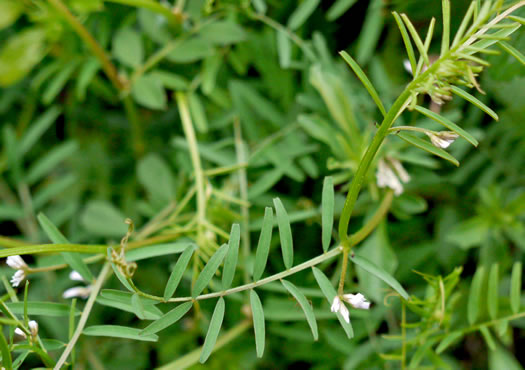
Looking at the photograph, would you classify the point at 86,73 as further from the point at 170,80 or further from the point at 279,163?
the point at 279,163

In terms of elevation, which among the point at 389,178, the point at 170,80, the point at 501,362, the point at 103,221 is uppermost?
the point at 170,80

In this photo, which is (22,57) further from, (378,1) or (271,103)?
(378,1)

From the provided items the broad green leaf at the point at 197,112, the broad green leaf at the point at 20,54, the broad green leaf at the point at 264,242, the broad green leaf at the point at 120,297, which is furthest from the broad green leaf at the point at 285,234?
the broad green leaf at the point at 20,54

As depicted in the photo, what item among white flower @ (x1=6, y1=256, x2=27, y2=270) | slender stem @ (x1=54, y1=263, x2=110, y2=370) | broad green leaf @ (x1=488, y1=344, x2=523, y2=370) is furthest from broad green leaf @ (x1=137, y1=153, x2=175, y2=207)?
broad green leaf @ (x1=488, y1=344, x2=523, y2=370)

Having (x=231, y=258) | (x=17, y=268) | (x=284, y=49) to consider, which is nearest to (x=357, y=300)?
(x=231, y=258)

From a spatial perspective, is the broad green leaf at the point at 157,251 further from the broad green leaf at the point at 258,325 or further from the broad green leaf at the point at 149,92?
the broad green leaf at the point at 149,92

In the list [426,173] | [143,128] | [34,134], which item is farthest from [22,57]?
[426,173]
